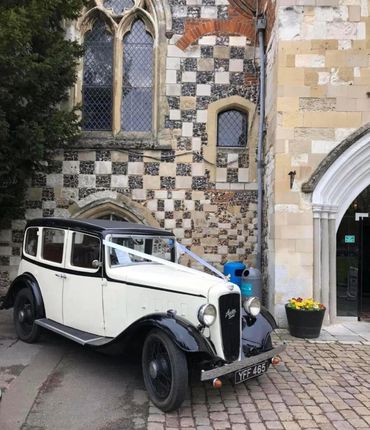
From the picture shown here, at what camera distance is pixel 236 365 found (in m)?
4.46

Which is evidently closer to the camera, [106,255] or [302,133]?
[106,255]

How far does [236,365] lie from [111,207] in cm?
572

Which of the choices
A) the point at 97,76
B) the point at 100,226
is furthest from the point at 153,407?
the point at 97,76

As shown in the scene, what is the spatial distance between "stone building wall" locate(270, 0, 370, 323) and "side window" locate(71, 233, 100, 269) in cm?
348

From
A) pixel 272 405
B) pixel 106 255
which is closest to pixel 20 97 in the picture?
pixel 106 255

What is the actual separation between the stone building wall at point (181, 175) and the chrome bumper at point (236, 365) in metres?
4.67

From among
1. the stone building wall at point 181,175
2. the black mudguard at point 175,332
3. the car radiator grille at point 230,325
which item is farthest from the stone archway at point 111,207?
the car radiator grille at point 230,325

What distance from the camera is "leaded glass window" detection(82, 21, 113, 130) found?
9977 millimetres

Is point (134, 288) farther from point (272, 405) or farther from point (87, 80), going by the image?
point (87, 80)

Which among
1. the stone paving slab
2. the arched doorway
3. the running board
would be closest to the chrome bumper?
the stone paving slab

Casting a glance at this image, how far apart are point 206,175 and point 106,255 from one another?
4511 millimetres

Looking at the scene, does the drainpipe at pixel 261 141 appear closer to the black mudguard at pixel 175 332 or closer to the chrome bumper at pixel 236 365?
the chrome bumper at pixel 236 365

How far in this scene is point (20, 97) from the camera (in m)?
7.47

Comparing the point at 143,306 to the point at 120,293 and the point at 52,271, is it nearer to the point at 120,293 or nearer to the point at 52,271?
the point at 120,293
